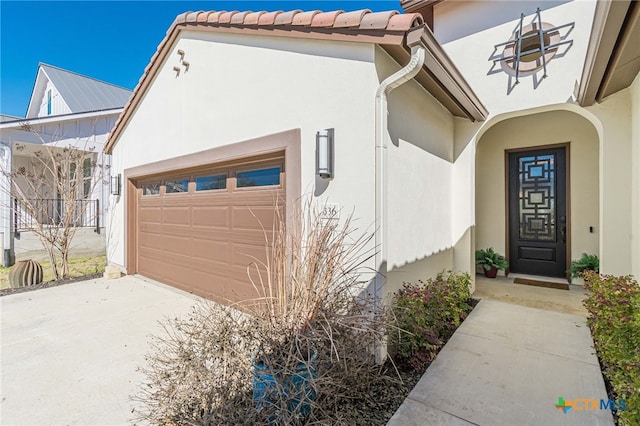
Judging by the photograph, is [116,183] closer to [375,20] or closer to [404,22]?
[375,20]

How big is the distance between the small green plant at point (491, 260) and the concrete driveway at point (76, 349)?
677 cm

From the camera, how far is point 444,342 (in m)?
4.23

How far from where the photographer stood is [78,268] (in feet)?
31.1

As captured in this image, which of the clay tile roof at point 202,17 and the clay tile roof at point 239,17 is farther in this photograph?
the clay tile roof at point 202,17

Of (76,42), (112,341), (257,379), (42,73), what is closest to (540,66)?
(257,379)

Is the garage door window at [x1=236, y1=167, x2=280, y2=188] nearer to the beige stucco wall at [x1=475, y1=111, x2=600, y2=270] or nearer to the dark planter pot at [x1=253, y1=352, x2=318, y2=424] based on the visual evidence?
the dark planter pot at [x1=253, y1=352, x2=318, y2=424]

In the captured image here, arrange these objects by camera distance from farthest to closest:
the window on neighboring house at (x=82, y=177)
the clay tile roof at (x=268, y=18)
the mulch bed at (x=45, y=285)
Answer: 1. the window on neighboring house at (x=82, y=177)
2. the mulch bed at (x=45, y=285)
3. the clay tile roof at (x=268, y=18)

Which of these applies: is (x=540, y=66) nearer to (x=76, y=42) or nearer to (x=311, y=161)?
(x=311, y=161)

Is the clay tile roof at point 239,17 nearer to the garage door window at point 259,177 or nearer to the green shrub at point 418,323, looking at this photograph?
the garage door window at point 259,177

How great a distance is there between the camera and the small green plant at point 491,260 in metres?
7.44

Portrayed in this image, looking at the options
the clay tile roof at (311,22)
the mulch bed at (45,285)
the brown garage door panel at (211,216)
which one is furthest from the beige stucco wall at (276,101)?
the mulch bed at (45,285)

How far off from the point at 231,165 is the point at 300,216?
2130 mm

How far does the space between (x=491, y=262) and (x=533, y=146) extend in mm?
2910

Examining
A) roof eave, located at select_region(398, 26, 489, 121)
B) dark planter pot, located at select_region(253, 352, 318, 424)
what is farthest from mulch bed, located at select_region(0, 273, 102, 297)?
roof eave, located at select_region(398, 26, 489, 121)
